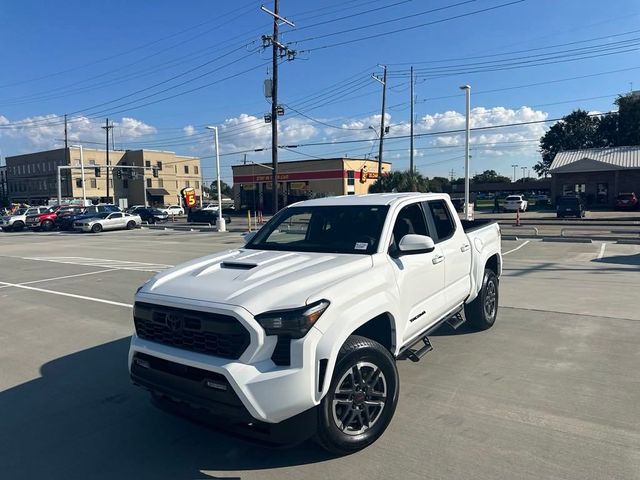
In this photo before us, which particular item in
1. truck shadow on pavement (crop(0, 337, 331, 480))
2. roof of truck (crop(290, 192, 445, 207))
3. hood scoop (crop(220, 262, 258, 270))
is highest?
roof of truck (crop(290, 192, 445, 207))

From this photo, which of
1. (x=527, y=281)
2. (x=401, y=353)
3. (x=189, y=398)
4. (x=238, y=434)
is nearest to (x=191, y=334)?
(x=189, y=398)

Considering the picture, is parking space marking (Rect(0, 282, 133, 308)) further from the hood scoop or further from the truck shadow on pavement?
the hood scoop

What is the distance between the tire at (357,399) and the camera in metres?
3.21

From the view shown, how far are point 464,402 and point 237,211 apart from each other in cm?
5890

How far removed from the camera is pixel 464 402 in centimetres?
419

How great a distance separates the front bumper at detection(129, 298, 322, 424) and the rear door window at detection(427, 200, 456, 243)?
251 cm

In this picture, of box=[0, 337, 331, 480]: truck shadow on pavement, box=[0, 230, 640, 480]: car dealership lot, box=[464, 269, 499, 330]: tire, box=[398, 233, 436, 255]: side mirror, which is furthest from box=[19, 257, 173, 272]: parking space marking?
box=[398, 233, 436, 255]: side mirror

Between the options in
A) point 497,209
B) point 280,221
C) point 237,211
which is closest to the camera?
point 280,221

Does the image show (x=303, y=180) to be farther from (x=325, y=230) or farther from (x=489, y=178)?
(x=489, y=178)

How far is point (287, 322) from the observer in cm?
303

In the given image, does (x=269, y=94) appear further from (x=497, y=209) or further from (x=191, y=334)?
(x=191, y=334)

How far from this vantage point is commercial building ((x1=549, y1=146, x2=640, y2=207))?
46344 millimetres

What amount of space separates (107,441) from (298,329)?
1931 millimetres

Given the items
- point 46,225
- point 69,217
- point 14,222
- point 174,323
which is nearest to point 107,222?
point 69,217
